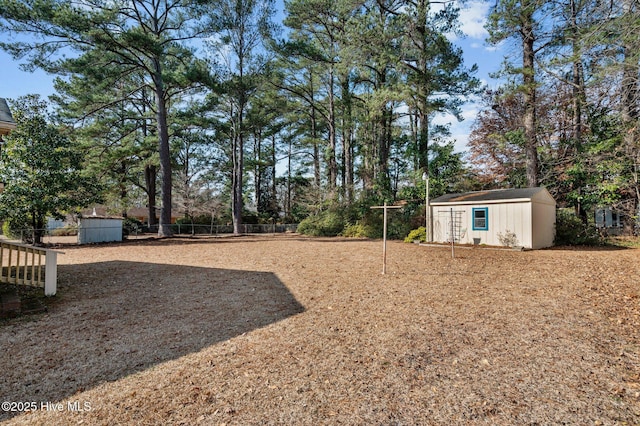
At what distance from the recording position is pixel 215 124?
21.1 meters

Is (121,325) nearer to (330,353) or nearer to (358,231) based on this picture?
(330,353)

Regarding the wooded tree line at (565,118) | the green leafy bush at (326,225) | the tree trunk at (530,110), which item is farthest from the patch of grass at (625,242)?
the green leafy bush at (326,225)

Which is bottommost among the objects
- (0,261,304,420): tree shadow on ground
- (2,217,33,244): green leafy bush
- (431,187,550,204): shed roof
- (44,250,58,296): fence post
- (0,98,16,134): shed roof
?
(0,261,304,420): tree shadow on ground

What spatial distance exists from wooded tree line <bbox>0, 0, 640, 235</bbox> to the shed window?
12.1 feet

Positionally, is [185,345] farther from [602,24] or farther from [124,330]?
[602,24]

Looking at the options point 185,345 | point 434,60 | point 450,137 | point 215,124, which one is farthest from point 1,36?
point 450,137

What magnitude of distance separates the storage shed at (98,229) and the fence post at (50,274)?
33.4 feet

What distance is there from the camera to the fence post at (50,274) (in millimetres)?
4672

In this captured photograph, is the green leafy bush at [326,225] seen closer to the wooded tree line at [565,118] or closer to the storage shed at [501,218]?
the storage shed at [501,218]

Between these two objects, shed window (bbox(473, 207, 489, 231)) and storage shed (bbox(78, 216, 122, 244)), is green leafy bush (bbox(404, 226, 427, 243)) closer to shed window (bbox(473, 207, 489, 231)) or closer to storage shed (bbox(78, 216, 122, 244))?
shed window (bbox(473, 207, 489, 231))

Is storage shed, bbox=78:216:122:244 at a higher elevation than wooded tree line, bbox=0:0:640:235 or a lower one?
lower

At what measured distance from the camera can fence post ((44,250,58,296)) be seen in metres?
4.67

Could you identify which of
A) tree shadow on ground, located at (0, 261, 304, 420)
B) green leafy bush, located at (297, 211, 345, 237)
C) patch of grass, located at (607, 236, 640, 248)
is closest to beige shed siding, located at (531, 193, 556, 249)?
patch of grass, located at (607, 236, 640, 248)

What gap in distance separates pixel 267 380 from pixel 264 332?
102 centimetres
